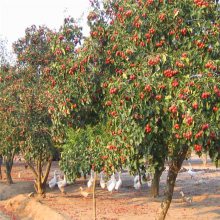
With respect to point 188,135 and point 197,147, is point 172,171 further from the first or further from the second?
point 188,135

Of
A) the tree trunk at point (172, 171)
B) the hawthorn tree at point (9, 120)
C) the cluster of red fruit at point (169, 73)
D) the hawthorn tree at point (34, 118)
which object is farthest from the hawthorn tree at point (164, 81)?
the hawthorn tree at point (9, 120)

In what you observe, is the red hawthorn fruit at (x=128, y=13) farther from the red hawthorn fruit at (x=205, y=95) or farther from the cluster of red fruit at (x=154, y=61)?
the red hawthorn fruit at (x=205, y=95)

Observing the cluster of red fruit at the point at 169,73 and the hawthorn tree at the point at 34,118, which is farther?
the hawthorn tree at the point at 34,118

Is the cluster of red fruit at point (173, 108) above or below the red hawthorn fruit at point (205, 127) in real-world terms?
above

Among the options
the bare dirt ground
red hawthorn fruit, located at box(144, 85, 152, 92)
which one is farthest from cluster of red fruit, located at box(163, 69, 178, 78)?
the bare dirt ground

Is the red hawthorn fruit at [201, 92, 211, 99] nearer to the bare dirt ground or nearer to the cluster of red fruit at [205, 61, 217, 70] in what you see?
the cluster of red fruit at [205, 61, 217, 70]

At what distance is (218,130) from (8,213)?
13253mm

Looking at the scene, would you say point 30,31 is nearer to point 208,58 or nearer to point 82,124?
point 82,124

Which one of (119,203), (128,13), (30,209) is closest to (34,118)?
(30,209)

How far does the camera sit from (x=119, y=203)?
1958cm

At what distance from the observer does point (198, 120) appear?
703cm

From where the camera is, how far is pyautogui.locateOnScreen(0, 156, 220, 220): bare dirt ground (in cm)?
1630

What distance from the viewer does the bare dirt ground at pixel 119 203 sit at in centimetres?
1630

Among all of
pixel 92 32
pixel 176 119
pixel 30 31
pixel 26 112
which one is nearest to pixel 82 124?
pixel 92 32
